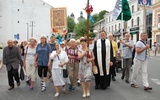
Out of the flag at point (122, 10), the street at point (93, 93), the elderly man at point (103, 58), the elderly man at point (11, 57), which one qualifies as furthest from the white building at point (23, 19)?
A: the elderly man at point (103, 58)

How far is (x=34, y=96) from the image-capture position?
25.0 ft

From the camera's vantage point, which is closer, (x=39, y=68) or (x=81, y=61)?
(x=81, y=61)

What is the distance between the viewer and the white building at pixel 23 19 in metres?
58.4

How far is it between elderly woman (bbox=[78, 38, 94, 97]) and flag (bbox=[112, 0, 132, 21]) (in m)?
5.86

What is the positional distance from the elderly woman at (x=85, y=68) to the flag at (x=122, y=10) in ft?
19.2

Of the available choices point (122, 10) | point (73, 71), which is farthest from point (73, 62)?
point (122, 10)

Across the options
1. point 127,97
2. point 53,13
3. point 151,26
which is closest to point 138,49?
point 127,97

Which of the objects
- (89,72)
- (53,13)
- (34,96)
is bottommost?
(34,96)

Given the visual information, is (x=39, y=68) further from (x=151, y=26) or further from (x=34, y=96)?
(x=151, y=26)

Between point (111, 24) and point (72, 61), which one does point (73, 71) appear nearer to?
point (72, 61)

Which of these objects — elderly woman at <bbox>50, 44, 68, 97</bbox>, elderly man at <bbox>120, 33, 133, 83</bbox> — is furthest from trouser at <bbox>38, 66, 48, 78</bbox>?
elderly man at <bbox>120, 33, 133, 83</bbox>

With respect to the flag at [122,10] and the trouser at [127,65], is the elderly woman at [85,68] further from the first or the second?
the flag at [122,10]

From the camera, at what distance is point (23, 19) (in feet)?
200

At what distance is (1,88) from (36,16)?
54555 millimetres
